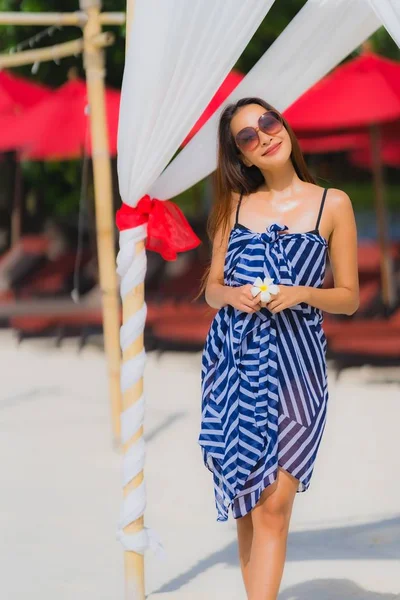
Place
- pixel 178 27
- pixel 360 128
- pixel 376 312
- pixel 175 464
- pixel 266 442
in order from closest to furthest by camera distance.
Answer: pixel 266 442, pixel 178 27, pixel 175 464, pixel 376 312, pixel 360 128

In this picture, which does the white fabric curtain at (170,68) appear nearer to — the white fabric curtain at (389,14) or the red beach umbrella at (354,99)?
the white fabric curtain at (389,14)

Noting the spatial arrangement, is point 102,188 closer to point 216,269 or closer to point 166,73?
point 166,73

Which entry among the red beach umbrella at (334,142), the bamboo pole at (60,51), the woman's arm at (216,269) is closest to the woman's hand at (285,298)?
the woman's arm at (216,269)

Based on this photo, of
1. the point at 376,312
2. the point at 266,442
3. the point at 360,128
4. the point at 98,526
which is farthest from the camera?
the point at 360,128

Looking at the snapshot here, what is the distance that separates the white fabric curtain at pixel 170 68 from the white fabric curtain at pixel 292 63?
0.49ft

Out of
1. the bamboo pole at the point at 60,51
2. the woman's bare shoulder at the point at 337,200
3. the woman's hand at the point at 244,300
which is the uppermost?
the bamboo pole at the point at 60,51

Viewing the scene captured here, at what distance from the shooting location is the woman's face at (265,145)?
2.98 m

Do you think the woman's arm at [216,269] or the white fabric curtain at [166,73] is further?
the white fabric curtain at [166,73]

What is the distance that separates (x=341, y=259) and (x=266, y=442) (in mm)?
576

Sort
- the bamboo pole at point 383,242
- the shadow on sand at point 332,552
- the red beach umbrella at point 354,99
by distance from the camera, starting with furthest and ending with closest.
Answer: the bamboo pole at point 383,242, the red beach umbrella at point 354,99, the shadow on sand at point 332,552

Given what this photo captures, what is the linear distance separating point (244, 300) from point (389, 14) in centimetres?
105

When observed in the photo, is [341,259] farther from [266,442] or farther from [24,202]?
[24,202]

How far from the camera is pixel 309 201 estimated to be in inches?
117

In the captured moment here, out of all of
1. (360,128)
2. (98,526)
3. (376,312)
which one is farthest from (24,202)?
(98,526)
